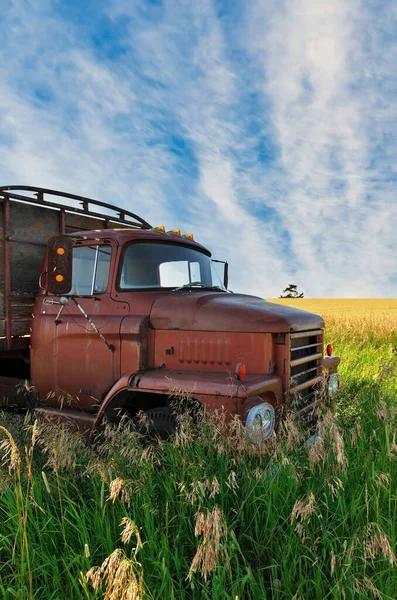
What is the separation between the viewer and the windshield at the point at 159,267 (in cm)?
468

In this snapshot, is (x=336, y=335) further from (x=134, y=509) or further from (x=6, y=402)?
→ (x=134, y=509)

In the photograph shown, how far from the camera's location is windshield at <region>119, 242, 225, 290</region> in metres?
4.68

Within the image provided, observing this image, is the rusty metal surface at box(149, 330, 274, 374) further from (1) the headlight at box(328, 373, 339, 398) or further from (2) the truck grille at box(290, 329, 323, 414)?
(1) the headlight at box(328, 373, 339, 398)

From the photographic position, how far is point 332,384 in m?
5.43

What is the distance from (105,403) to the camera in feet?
14.0

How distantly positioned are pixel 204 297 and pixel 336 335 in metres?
10.0

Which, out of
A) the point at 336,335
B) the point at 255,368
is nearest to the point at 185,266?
the point at 255,368

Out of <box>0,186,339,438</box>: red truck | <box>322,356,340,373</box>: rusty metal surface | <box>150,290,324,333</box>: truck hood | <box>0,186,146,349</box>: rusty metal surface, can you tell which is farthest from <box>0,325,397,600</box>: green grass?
<box>0,186,146,349</box>: rusty metal surface

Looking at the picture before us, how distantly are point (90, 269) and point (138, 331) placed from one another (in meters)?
0.99

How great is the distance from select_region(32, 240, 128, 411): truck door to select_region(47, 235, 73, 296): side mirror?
44 cm

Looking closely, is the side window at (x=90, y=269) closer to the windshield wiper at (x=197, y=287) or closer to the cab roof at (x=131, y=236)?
the cab roof at (x=131, y=236)

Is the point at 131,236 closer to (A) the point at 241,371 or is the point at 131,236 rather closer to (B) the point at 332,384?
(A) the point at 241,371

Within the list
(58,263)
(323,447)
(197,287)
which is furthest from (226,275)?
(323,447)

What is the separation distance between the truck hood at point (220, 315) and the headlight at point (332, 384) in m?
1.11
